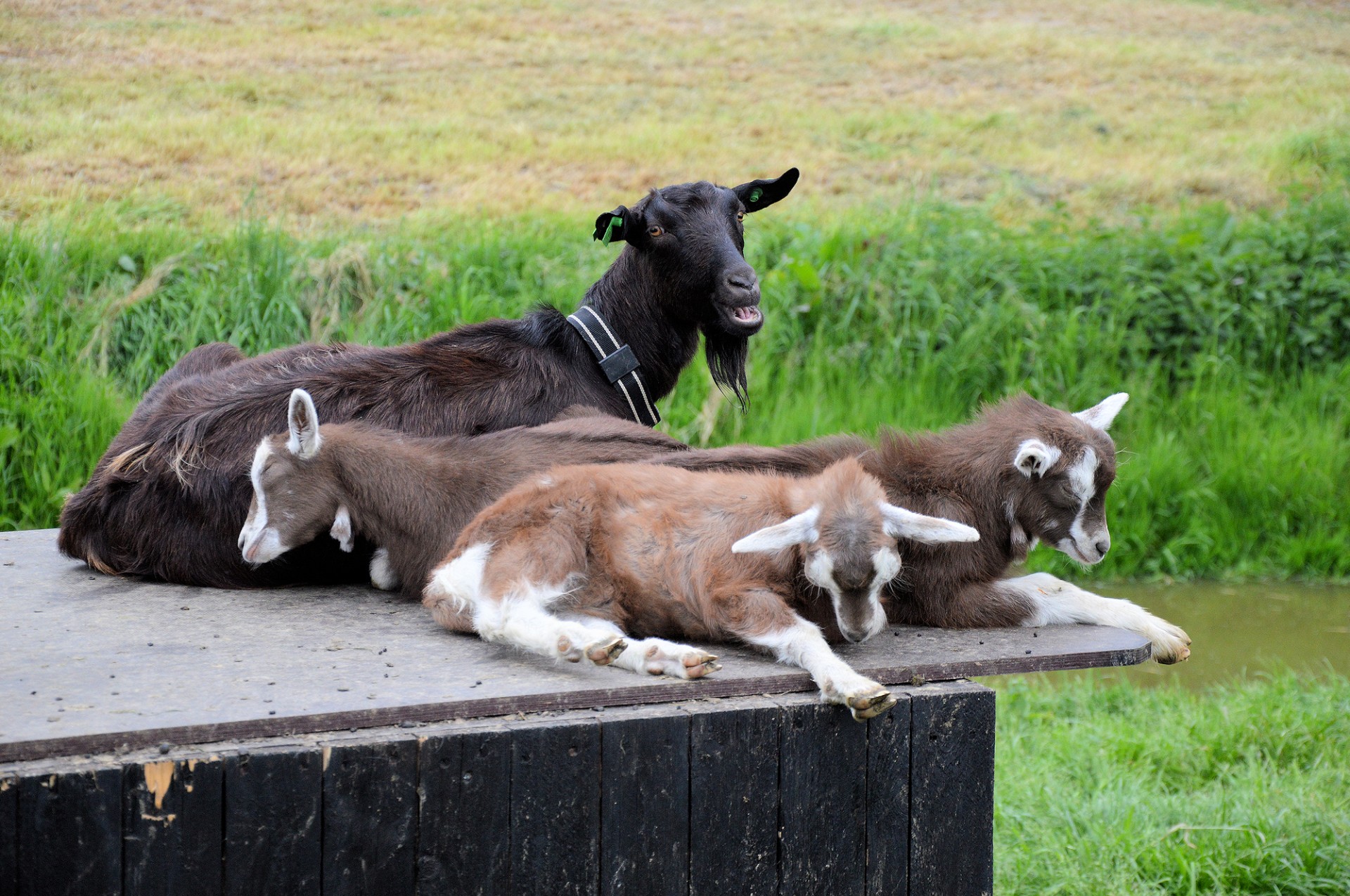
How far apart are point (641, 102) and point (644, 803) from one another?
8.34 metres

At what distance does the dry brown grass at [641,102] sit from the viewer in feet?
27.7

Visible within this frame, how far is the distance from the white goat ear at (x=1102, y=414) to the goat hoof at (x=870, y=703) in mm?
1274

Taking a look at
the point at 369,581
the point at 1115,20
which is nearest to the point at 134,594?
the point at 369,581

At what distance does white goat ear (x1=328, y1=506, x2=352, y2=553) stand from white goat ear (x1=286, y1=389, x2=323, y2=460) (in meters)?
0.19

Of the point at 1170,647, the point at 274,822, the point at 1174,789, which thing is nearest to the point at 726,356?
the point at 1170,647

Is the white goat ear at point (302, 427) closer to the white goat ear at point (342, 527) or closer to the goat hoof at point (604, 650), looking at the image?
the white goat ear at point (342, 527)

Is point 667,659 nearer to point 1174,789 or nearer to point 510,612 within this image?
point 510,612

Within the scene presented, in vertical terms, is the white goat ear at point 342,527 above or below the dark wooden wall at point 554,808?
above

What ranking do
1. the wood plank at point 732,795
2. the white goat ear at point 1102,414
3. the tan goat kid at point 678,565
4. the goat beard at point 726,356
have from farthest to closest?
the goat beard at point 726,356
the white goat ear at point 1102,414
the tan goat kid at point 678,565
the wood plank at point 732,795

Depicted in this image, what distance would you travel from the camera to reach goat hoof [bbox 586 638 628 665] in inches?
109

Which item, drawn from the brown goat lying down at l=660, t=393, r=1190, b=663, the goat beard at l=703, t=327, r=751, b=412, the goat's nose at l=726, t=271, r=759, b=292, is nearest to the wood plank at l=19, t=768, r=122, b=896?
the brown goat lying down at l=660, t=393, r=1190, b=663

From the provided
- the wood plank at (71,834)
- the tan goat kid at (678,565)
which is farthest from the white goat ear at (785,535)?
the wood plank at (71,834)

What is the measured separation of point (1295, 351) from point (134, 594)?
8513 millimetres

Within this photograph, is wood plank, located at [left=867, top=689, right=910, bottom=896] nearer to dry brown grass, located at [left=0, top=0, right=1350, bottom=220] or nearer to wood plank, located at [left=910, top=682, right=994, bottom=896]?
wood plank, located at [left=910, top=682, right=994, bottom=896]
